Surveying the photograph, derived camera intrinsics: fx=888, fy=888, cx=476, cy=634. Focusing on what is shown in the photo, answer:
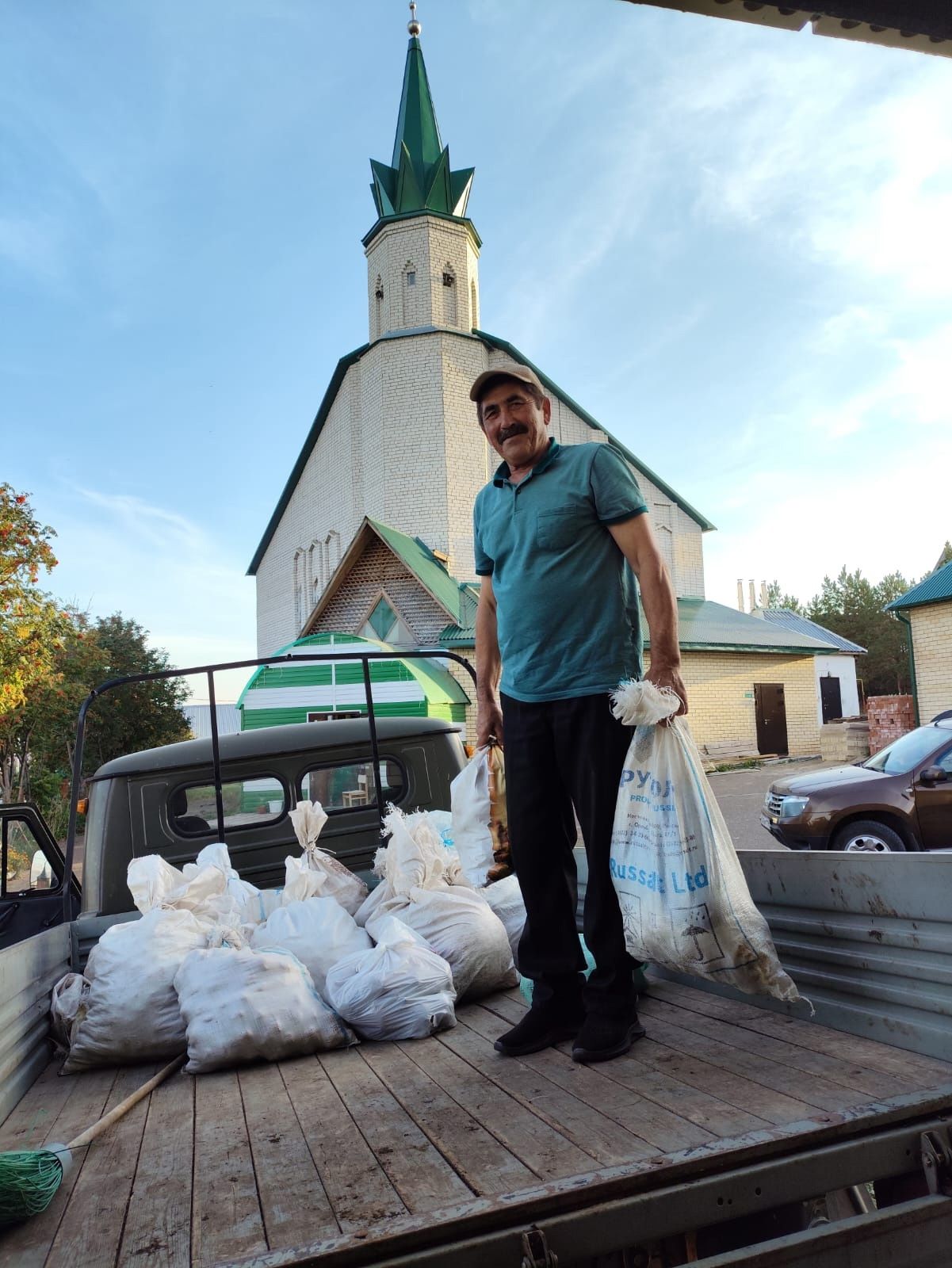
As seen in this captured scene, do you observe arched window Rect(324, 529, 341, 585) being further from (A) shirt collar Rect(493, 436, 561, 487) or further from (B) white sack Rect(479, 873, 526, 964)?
(A) shirt collar Rect(493, 436, 561, 487)

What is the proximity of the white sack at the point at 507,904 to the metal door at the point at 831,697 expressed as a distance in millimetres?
33282

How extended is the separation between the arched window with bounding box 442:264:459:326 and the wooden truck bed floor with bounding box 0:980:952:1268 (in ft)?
87.1

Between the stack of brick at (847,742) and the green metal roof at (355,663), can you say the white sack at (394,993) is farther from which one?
the stack of brick at (847,742)

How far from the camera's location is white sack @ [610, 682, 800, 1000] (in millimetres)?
2346

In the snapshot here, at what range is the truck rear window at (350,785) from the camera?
4.38m

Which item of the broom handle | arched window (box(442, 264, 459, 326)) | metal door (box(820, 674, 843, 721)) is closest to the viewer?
the broom handle

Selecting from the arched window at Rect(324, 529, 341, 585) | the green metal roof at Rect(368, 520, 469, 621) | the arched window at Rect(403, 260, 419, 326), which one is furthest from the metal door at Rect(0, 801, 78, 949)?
the arched window at Rect(403, 260, 419, 326)

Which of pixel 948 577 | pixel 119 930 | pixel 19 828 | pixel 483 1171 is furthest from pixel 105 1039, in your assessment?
pixel 948 577

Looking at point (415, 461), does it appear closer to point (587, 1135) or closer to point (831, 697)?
point (831, 697)

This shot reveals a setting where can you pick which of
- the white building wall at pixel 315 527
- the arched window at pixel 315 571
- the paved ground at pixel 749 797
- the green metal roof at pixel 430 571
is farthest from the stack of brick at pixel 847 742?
the arched window at pixel 315 571

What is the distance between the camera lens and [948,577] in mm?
20781

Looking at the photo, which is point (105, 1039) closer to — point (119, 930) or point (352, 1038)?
point (119, 930)

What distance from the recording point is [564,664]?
109 inches

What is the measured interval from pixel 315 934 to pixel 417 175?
28.4 metres
